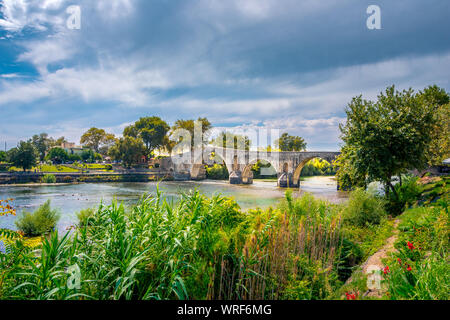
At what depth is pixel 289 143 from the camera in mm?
50500

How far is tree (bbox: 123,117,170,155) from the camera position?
1704 inches

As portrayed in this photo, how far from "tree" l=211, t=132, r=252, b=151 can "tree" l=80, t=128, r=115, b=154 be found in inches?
750

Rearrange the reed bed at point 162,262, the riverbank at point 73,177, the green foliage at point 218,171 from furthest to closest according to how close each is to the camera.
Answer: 1. the green foliage at point 218,171
2. the riverbank at point 73,177
3. the reed bed at point 162,262

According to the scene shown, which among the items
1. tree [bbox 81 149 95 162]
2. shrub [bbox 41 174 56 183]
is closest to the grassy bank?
shrub [bbox 41 174 56 183]

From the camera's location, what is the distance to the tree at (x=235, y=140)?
160ft

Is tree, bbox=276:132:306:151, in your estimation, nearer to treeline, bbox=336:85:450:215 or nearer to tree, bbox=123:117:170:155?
tree, bbox=123:117:170:155

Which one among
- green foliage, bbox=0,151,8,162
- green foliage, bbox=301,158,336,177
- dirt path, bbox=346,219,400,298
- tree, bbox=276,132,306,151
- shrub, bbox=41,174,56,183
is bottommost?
dirt path, bbox=346,219,400,298

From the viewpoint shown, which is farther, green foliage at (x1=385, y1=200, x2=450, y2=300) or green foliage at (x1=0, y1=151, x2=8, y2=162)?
green foliage at (x1=0, y1=151, x2=8, y2=162)

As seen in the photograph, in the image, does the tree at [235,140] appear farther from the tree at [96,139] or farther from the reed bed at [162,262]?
the reed bed at [162,262]

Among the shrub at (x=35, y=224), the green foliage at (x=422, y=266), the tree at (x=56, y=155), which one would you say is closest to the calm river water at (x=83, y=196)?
the shrub at (x=35, y=224)

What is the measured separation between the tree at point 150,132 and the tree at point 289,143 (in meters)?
20.7
